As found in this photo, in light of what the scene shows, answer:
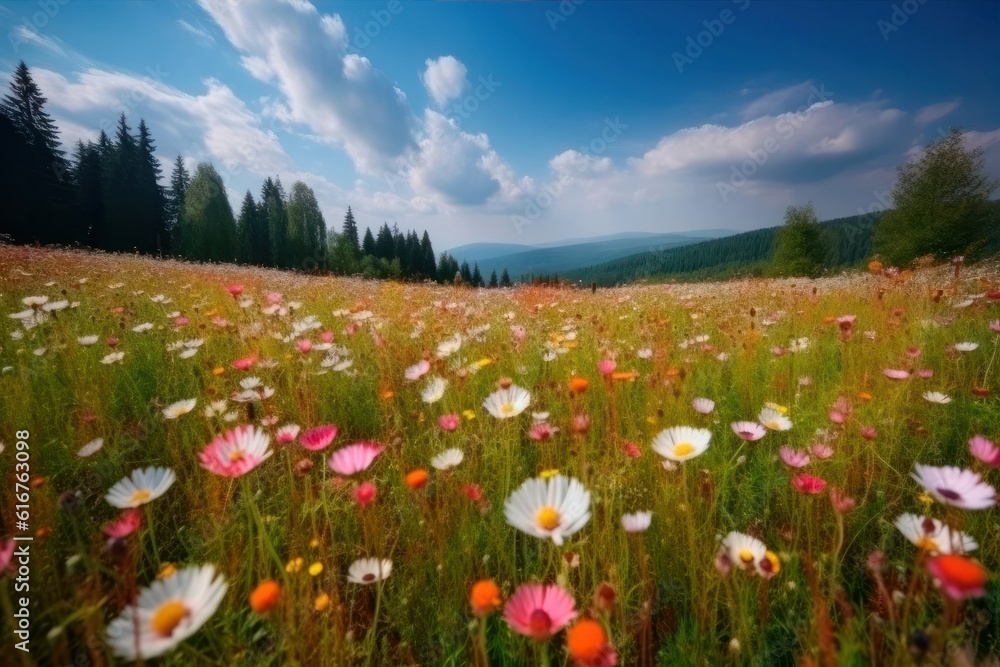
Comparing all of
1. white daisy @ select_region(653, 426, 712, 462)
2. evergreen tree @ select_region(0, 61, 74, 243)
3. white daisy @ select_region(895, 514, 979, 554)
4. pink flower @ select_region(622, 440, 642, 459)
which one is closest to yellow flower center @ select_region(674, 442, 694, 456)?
white daisy @ select_region(653, 426, 712, 462)

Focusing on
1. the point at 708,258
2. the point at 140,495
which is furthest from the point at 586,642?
the point at 708,258

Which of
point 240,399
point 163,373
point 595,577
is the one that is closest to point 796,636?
point 595,577

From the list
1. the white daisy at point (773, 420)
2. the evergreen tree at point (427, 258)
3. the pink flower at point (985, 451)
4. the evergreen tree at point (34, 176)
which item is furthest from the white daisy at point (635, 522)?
the evergreen tree at point (427, 258)

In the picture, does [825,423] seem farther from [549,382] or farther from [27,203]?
[27,203]

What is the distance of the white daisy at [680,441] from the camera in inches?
45.4

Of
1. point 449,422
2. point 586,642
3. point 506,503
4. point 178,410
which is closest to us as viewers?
point 586,642

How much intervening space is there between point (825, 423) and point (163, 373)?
323 centimetres

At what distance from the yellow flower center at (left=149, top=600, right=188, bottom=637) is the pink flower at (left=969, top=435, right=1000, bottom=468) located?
1.55 meters

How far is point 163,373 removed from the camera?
2.21m

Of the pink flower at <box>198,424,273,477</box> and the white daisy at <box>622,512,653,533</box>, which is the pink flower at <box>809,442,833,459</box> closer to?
the white daisy at <box>622,512,653,533</box>

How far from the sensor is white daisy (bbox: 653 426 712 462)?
115cm

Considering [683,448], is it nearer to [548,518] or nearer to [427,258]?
[548,518]

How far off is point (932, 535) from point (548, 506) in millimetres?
800

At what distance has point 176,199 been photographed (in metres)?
32.7
